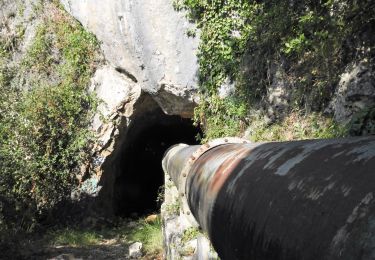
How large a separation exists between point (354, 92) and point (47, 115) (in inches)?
287

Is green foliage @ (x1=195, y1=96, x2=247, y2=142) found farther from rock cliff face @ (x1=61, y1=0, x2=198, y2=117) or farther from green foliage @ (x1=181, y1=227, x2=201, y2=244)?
green foliage @ (x1=181, y1=227, x2=201, y2=244)

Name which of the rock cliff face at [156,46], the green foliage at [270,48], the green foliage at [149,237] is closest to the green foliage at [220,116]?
the green foliage at [270,48]

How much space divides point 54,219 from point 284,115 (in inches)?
247

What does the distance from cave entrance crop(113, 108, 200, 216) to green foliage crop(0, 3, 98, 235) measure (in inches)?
70.8

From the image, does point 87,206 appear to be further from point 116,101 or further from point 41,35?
point 41,35

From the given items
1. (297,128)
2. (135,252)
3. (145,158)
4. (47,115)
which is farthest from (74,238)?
(145,158)

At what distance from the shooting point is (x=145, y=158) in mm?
15758

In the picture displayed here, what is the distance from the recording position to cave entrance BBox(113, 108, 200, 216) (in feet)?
42.6

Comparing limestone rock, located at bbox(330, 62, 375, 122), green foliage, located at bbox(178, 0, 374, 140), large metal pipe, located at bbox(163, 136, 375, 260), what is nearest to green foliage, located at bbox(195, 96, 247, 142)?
green foliage, located at bbox(178, 0, 374, 140)

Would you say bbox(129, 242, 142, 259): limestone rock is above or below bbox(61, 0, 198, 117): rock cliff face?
below

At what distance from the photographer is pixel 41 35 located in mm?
11391

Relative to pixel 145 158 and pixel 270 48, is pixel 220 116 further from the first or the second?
pixel 145 158

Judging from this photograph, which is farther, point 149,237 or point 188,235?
point 149,237

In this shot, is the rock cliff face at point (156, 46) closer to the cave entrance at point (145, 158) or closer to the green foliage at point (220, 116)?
the green foliage at point (220, 116)
